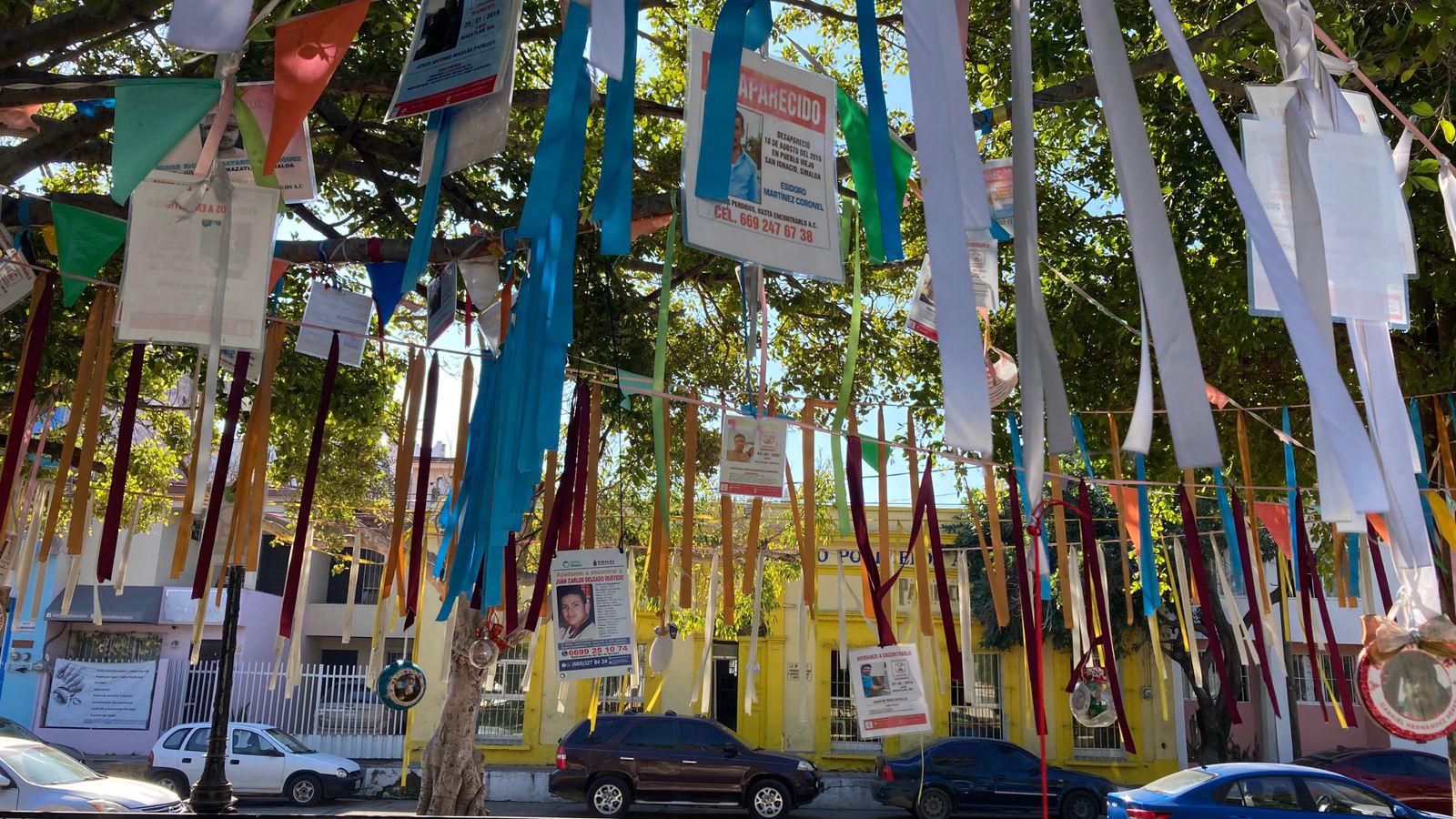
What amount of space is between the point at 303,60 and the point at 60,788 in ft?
25.7

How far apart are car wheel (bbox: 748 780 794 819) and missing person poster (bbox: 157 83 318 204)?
36.6ft

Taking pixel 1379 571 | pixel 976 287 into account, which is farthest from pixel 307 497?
pixel 1379 571

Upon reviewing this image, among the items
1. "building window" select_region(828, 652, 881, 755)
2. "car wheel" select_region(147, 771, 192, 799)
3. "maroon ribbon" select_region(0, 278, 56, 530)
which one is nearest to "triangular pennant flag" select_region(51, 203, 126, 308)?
"maroon ribbon" select_region(0, 278, 56, 530)

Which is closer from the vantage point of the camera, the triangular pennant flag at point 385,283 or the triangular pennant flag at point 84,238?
the triangular pennant flag at point 84,238

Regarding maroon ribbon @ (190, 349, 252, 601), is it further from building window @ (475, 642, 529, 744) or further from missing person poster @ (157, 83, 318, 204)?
building window @ (475, 642, 529, 744)

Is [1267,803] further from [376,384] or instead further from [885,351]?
[376,384]

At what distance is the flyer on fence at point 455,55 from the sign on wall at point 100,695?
1656 cm

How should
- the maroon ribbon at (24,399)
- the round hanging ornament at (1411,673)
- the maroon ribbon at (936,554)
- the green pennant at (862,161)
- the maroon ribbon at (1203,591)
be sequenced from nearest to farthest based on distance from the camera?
the round hanging ornament at (1411,673) < the green pennant at (862,161) < the maroon ribbon at (24,399) < the maroon ribbon at (1203,591) < the maroon ribbon at (936,554)

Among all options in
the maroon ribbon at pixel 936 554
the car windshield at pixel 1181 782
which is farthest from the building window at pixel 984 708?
the maroon ribbon at pixel 936 554

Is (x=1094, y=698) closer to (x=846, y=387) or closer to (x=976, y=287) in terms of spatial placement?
(x=976, y=287)

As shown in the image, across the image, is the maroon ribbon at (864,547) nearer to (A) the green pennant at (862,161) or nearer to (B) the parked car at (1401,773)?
(A) the green pennant at (862,161)

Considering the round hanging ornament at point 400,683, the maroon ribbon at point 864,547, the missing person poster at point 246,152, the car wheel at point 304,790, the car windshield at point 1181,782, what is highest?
the missing person poster at point 246,152

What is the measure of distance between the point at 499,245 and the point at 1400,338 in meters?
6.44

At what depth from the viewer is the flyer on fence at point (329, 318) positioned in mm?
4250
